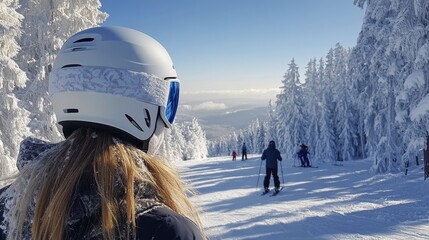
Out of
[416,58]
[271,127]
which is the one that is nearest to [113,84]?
[416,58]

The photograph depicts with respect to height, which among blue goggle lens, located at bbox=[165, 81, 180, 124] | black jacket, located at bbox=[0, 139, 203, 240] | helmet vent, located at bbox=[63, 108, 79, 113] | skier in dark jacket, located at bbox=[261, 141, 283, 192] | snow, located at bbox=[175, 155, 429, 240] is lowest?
snow, located at bbox=[175, 155, 429, 240]

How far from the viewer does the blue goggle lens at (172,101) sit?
1941mm

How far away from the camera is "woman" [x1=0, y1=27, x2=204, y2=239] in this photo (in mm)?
1308

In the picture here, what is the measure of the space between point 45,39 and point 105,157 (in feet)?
53.7

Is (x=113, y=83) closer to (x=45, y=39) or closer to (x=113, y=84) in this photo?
(x=113, y=84)

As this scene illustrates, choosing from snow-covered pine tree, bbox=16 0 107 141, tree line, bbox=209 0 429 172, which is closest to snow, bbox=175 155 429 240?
tree line, bbox=209 0 429 172

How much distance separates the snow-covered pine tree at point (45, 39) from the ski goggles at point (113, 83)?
49.4ft

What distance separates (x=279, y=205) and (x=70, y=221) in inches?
411

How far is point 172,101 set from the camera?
6.56 ft

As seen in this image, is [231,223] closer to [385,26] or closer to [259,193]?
[259,193]

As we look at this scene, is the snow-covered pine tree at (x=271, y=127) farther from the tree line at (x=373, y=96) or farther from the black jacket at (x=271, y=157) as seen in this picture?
the black jacket at (x=271, y=157)

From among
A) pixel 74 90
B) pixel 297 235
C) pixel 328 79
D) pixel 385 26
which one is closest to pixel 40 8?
pixel 297 235

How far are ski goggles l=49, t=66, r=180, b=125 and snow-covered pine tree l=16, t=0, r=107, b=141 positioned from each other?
15.1m

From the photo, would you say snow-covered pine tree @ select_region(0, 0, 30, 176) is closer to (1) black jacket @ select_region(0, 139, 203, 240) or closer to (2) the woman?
(2) the woman
